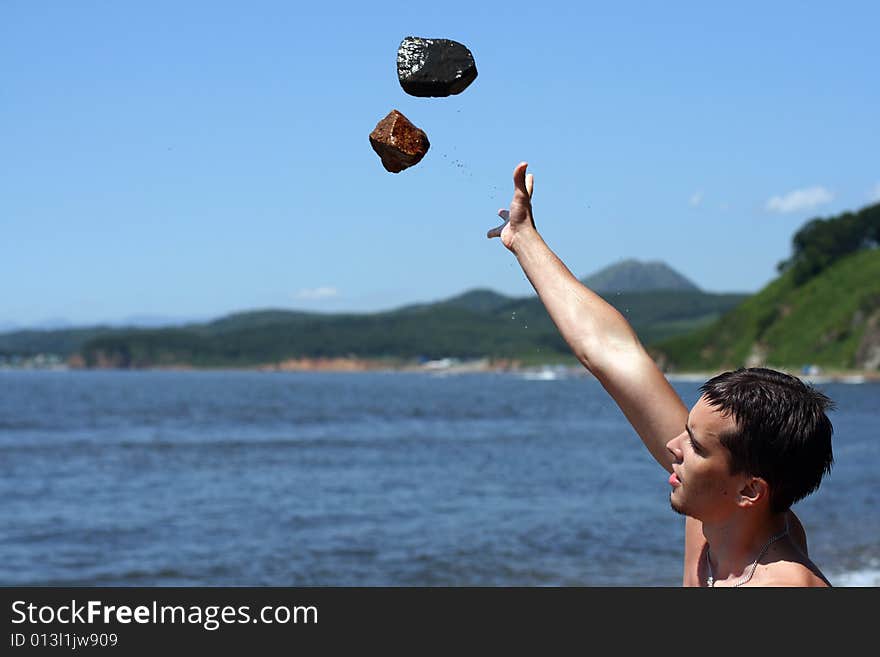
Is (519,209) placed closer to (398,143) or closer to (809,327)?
(398,143)

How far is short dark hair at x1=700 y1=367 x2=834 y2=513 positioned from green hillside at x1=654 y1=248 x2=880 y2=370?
166166 millimetres

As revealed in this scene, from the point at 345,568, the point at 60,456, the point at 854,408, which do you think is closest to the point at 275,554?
the point at 345,568

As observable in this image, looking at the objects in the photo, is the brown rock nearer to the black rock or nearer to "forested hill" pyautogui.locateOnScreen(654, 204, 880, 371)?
the black rock

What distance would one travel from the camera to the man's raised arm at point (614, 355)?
2.81 metres

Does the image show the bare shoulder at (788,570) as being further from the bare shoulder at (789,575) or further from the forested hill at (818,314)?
the forested hill at (818,314)

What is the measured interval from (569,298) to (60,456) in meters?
59.2

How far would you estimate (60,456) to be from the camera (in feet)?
192

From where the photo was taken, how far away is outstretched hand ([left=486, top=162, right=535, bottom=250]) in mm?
3061

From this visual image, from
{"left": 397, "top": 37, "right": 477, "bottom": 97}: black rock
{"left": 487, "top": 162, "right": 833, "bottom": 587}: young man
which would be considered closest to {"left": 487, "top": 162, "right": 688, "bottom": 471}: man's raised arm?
{"left": 487, "top": 162, "right": 833, "bottom": 587}: young man

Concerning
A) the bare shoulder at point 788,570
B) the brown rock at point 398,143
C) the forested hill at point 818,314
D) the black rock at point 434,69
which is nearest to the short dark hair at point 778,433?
the bare shoulder at point 788,570

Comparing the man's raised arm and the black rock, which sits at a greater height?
the black rock

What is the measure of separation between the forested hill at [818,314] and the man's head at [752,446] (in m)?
168

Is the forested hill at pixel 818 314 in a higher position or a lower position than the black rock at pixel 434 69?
higher
